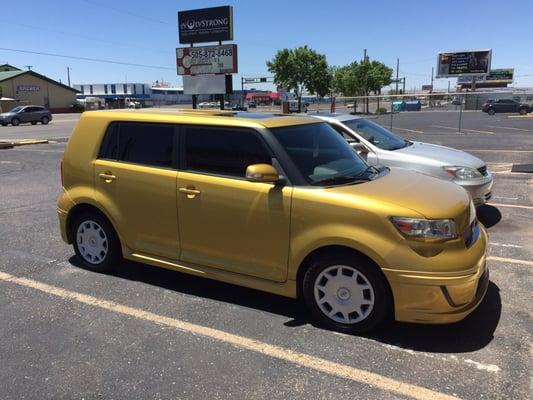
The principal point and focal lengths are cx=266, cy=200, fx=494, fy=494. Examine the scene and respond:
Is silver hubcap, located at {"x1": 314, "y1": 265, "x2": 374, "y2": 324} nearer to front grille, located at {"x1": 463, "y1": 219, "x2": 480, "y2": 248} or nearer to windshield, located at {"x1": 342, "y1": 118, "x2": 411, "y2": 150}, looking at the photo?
front grille, located at {"x1": 463, "y1": 219, "x2": 480, "y2": 248}

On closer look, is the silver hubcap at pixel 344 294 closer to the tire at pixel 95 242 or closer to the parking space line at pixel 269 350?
the parking space line at pixel 269 350

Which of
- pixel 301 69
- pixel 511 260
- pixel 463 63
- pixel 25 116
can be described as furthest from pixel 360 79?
pixel 511 260

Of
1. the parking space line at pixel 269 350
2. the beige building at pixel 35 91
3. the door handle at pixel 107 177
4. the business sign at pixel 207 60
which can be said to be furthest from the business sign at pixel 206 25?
the beige building at pixel 35 91

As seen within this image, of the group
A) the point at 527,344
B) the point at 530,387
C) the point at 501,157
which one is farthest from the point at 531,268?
the point at 501,157

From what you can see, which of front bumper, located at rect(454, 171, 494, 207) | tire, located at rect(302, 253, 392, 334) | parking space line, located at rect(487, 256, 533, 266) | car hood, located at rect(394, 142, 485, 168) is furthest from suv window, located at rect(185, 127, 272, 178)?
car hood, located at rect(394, 142, 485, 168)

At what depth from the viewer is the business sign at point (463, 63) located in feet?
232

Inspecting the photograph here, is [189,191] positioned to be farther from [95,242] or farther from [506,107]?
[506,107]

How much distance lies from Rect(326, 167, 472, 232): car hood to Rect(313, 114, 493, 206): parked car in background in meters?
2.63

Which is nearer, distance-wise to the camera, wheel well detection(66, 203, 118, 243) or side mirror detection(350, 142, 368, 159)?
wheel well detection(66, 203, 118, 243)

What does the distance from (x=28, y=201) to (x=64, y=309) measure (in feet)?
17.2

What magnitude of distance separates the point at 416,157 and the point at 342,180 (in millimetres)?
3425

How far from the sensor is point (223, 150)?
167 inches

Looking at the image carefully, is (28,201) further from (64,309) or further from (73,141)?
(64,309)

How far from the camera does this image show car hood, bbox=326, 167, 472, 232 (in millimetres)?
3568
